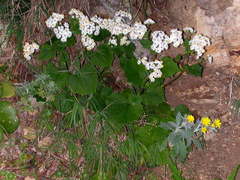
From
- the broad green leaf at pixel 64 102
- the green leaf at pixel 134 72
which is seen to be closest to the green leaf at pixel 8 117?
the broad green leaf at pixel 64 102

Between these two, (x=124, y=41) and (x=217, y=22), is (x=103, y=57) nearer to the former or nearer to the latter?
(x=124, y=41)

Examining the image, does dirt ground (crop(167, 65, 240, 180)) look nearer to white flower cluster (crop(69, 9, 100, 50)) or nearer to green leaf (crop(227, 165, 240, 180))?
green leaf (crop(227, 165, 240, 180))

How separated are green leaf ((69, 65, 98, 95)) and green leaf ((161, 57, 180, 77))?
486 millimetres

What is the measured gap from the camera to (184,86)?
2902 mm

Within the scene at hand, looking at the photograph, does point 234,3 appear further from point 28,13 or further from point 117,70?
point 28,13

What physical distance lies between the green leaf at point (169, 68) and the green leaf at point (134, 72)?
148 millimetres

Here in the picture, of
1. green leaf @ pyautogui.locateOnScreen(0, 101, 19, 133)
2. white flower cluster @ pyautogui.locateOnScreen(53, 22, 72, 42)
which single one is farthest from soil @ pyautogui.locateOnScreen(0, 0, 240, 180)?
white flower cluster @ pyautogui.locateOnScreen(53, 22, 72, 42)

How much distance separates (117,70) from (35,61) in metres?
0.68

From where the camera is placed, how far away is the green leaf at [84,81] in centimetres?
238

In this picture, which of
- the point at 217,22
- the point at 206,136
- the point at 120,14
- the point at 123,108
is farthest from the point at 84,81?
the point at 217,22

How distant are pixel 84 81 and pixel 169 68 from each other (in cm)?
60

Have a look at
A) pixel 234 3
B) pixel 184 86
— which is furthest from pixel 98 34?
pixel 234 3

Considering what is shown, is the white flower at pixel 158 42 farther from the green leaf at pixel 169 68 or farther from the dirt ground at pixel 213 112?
the dirt ground at pixel 213 112

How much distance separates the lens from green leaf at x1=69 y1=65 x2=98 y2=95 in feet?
7.81
